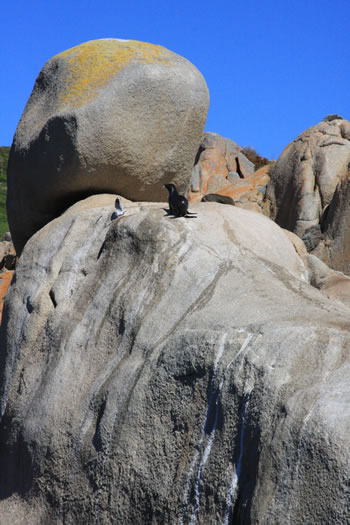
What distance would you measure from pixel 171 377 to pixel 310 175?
10.4 m

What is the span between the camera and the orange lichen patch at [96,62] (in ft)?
24.6

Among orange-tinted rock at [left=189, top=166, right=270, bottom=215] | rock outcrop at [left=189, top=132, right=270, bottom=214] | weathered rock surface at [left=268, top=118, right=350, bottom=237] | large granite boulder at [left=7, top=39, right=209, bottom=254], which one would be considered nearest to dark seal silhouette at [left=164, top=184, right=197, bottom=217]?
large granite boulder at [left=7, top=39, right=209, bottom=254]

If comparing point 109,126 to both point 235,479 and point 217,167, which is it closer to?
point 235,479

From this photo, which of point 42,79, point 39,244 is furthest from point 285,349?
point 42,79

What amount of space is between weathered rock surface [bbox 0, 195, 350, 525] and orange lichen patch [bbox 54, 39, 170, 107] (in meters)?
1.29

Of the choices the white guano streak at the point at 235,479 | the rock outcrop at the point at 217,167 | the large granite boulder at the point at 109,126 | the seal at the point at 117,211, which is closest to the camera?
the white guano streak at the point at 235,479

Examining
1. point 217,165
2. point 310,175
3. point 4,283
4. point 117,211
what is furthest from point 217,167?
point 117,211

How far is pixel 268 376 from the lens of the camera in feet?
13.6

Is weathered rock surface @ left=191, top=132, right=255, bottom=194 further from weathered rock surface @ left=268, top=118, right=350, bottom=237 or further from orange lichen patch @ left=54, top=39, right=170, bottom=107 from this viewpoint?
orange lichen patch @ left=54, top=39, right=170, bottom=107

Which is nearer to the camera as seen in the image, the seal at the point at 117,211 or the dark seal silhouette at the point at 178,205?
the dark seal silhouette at the point at 178,205

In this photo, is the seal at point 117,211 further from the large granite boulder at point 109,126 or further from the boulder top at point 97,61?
the boulder top at point 97,61

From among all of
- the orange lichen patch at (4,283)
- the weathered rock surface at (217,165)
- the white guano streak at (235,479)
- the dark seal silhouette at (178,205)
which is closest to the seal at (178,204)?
the dark seal silhouette at (178,205)

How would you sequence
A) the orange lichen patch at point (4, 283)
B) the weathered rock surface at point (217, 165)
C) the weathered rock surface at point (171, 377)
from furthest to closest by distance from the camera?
the weathered rock surface at point (217, 165)
the orange lichen patch at point (4, 283)
the weathered rock surface at point (171, 377)

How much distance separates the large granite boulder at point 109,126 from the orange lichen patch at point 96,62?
0.4 inches
